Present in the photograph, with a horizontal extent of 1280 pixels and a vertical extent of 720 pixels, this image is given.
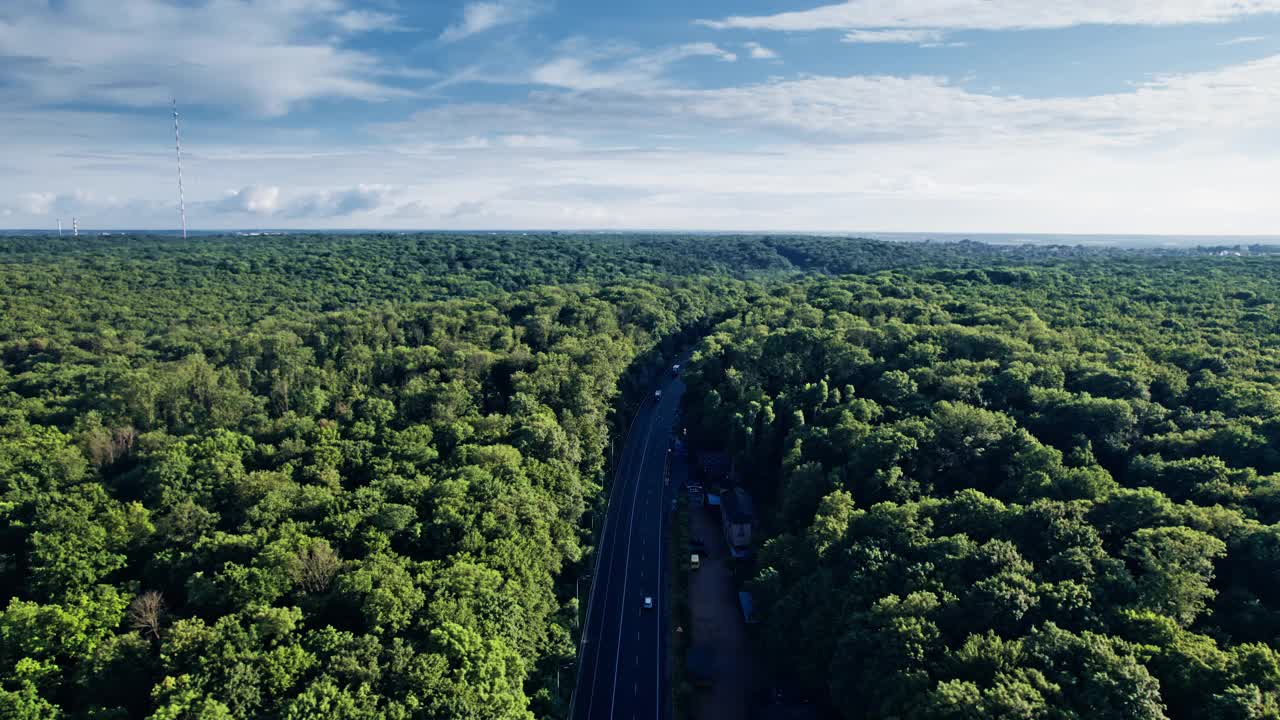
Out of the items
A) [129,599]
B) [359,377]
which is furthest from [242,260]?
[129,599]

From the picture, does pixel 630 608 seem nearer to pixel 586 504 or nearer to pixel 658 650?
pixel 658 650

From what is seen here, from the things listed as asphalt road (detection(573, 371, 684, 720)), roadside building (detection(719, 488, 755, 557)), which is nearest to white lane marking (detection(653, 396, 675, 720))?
asphalt road (detection(573, 371, 684, 720))

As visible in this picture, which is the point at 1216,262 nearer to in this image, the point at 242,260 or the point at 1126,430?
the point at 1126,430

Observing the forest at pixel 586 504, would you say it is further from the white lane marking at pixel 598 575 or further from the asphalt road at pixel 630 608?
the asphalt road at pixel 630 608

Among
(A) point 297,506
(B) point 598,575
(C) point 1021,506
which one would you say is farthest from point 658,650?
(A) point 297,506

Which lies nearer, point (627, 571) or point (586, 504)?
point (627, 571)

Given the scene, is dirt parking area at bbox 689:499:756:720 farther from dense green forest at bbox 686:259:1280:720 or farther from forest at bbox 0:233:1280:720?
forest at bbox 0:233:1280:720
